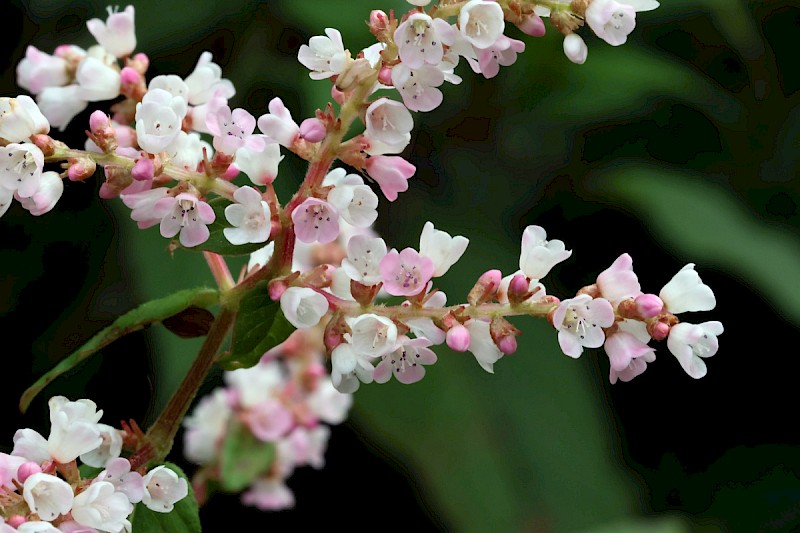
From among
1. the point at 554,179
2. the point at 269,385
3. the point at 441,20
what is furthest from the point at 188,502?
the point at 554,179

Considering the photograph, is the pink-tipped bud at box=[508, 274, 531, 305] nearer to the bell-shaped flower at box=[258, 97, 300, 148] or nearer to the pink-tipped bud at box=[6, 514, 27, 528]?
the bell-shaped flower at box=[258, 97, 300, 148]

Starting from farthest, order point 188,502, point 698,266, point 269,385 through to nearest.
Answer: point 698,266
point 269,385
point 188,502

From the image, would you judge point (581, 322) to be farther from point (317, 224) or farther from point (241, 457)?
point (241, 457)

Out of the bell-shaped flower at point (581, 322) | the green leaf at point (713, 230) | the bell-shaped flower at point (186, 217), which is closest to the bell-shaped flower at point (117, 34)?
the bell-shaped flower at point (186, 217)

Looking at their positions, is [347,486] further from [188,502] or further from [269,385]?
[188,502]

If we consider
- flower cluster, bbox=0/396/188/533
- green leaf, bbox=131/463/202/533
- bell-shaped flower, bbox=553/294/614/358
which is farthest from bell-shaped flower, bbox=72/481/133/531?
bell-shaped flower, bbox=553/294/614/358

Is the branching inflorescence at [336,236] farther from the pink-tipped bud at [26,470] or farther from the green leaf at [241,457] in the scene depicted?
the green leaf at [241,457]

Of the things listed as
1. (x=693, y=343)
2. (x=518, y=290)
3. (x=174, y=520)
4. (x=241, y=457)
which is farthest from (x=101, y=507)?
(x=241, y=457)
